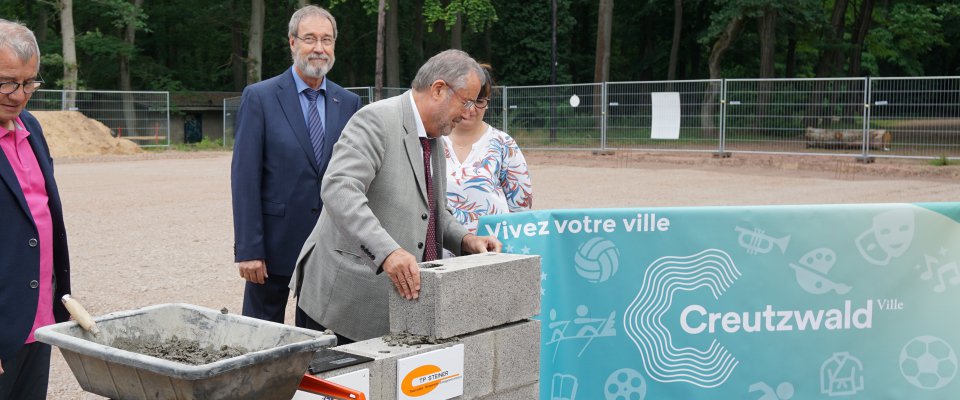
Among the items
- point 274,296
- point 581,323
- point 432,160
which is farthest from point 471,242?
point 274,296

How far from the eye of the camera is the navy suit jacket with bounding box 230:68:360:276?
172 inches

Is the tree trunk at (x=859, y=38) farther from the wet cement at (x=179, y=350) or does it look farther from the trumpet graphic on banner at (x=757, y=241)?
the wet cement at (x=179, y=350)

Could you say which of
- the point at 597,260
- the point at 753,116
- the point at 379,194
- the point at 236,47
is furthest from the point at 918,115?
the point at 236,47

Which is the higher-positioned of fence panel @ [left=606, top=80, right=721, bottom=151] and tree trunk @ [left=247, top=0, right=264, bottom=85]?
tree trunk @ [left=247, top=0, right=264, bottom=85]

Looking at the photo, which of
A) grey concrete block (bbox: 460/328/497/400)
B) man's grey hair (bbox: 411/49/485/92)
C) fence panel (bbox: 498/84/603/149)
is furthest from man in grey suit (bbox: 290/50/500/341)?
fence panel (bbox: 498/84/603/149)

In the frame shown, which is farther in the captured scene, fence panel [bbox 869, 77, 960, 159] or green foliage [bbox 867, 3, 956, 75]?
Result: green foliage [bbox 867, 3, 956, 75]

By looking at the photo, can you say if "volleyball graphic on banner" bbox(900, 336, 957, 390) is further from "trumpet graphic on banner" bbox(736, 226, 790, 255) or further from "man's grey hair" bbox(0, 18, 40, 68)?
→ "man's grey hair" bbox(0, 18, 40, 68)

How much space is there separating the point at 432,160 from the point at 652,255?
1.32 metres

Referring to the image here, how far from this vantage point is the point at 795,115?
2291 centimetres

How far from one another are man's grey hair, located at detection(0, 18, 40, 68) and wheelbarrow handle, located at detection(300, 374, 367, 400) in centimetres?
124

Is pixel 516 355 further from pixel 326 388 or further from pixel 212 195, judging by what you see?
pixel 212 195

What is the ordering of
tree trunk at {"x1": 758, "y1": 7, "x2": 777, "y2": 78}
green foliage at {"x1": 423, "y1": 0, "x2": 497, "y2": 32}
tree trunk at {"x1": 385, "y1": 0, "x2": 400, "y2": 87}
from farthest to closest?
1. tree trunk at {"x1": 385, "y1": 0, "x2": 400, "y2": 87}
2. green foliage at {"x1": 423, "y1": 0, "x2": 497, "y2": 32}
3. tree trunk at {"x1": 758, "y1": 7, "x2": 777, "y2": 78}

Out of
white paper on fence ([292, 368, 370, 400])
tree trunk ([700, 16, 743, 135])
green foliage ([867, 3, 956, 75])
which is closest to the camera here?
white paper on fence ([292, 368, 370, 400])

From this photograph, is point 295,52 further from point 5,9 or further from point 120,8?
point 5,9
